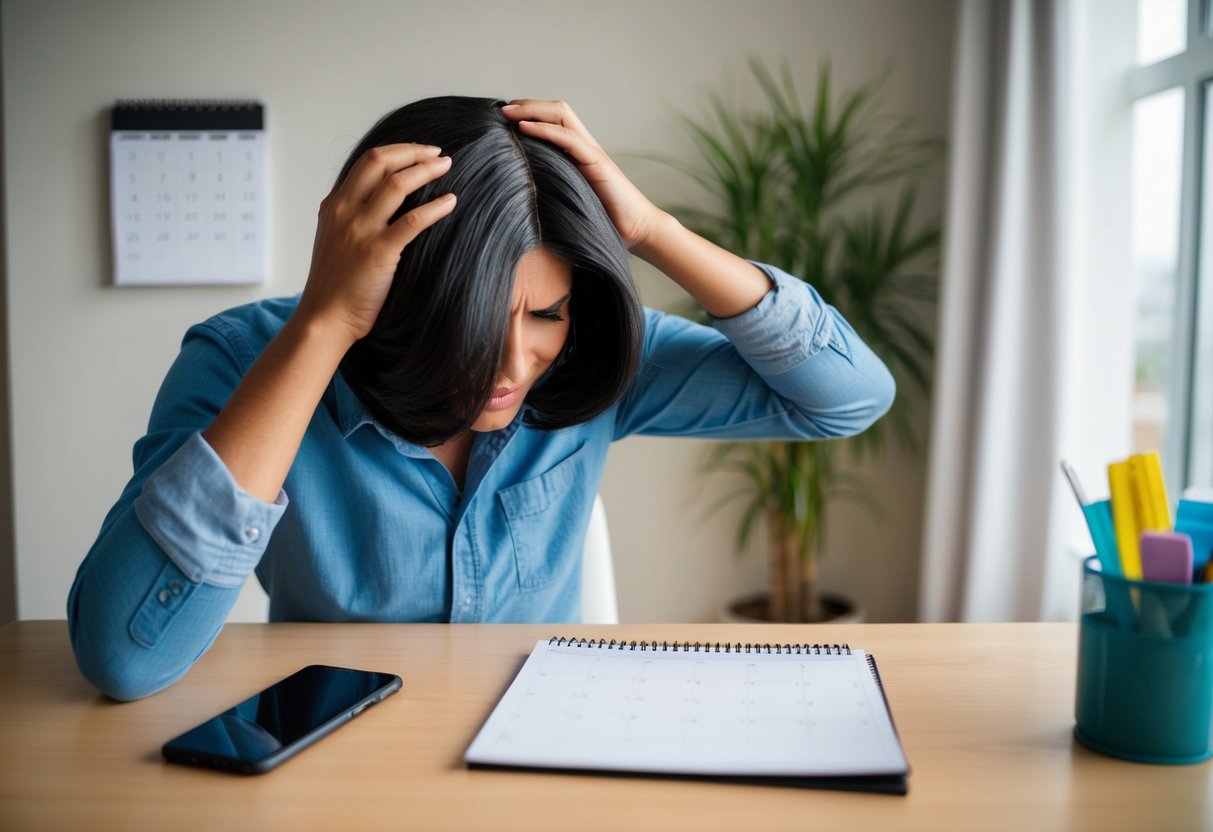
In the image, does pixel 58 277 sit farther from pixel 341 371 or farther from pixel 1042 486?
pixel 1042 486

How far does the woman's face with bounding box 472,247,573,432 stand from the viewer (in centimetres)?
88

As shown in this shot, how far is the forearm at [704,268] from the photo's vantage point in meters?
1.02

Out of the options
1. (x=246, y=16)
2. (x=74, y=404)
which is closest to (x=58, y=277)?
(x=74, y=404)

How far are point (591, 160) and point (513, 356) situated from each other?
22 cm

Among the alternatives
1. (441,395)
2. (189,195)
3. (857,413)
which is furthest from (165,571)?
(189,195)

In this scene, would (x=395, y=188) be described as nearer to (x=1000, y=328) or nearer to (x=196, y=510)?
(x=196, y=510)

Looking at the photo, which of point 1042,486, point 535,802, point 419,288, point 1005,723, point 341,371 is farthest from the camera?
point 1042,486

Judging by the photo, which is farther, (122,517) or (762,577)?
(762,577)

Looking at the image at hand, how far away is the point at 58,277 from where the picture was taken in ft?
8.84

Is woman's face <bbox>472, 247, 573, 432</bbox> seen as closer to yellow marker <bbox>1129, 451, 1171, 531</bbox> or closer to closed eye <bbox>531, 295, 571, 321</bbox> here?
closed eye <bbox>531, 295, 571, 321</bbox>

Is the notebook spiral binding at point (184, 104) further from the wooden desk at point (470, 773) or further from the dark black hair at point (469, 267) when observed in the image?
the wooden desk at point (470, 773)

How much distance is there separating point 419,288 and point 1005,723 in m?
0.61

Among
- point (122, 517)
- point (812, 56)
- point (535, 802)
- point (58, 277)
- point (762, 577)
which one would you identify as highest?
point (812, 56)

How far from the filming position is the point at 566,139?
3.00 feet
